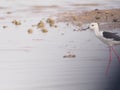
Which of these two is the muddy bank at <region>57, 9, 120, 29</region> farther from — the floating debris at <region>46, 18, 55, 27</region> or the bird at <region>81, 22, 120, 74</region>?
the bird at <region>81, 22, 120, 74</region>

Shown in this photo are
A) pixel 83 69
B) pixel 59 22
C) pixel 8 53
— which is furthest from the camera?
pixel 59 22

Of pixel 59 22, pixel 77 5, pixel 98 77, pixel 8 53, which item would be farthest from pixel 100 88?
pixel 77 5

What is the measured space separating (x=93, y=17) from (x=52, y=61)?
9250mm

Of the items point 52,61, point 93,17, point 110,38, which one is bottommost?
point 93,17

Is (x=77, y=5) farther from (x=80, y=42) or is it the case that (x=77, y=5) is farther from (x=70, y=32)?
(x=80, y=42)

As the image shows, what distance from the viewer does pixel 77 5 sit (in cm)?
2406

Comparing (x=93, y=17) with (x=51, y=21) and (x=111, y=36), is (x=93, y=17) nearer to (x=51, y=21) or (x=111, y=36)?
(x=51, y=21)

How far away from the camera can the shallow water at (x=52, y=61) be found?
30.1 ft

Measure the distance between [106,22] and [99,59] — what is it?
24.3 ft

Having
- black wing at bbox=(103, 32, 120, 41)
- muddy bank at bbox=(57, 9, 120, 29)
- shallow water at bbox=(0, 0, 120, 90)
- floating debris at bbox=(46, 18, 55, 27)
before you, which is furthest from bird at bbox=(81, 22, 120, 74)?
muddy bank at bbox=(57, 9, 120, 29)

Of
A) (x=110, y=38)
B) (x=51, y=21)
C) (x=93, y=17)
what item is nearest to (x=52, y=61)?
(x=110, y=38)

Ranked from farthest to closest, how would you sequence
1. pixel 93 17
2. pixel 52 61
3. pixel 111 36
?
1. pixel 93 17
2. pixel 111 36
3. pixel 52 61

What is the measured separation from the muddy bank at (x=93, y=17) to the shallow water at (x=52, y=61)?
69.9 inches

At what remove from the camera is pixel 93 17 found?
2025 centimetres
